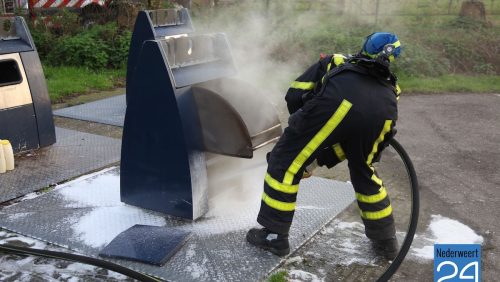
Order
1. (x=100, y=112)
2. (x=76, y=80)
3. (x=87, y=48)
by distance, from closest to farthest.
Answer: (x=100, y=112)
(x=76, y=80)
(x=87, y=48)

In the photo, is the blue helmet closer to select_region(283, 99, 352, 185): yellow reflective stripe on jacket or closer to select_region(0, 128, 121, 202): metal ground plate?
select_region(283, 99, 352, 185): yellow reflective stripe on jacket

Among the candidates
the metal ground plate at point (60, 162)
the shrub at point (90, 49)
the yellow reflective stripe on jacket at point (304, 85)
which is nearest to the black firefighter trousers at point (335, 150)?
the yellow reflective stripe on jacket at point (304, 85)

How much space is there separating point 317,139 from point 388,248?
2.80 ft

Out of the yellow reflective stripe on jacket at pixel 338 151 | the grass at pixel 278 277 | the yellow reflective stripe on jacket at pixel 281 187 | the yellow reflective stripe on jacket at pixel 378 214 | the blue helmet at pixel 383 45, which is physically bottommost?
the grass at pixel 278 277

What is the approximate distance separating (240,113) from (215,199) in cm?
77

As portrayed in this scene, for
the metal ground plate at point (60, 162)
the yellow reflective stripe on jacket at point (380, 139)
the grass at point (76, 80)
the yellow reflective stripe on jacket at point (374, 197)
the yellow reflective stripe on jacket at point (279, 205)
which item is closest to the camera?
the yellow reflective stripe on jacket at point (380, 139)

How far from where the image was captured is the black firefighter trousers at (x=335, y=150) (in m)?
2.70

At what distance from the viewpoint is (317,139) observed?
Result: 277 cm

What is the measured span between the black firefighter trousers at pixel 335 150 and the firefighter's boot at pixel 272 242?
6 centimetres

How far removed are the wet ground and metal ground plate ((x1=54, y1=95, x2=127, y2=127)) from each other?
16cm

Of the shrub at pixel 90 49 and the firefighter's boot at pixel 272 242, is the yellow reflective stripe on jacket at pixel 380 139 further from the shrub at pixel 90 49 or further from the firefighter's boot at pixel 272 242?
the shrub at pixel 90 49

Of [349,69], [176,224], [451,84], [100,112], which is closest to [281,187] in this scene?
[349,69]

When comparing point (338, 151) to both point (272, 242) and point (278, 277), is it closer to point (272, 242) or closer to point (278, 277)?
point (272, 242)

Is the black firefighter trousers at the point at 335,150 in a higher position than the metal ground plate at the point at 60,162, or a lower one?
higher
